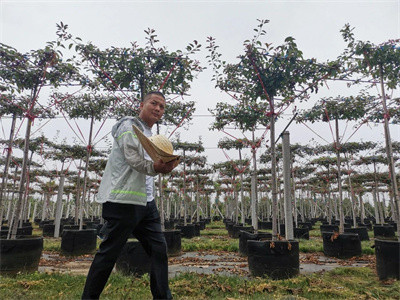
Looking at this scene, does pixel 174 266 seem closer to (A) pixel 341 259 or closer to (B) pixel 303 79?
(A) pixel 341 259

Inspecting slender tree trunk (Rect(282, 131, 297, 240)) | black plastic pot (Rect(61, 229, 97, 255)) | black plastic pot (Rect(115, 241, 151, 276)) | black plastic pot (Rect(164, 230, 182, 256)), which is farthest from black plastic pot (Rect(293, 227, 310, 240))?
black plastic pot (Rect(115, 241, 151, 276))

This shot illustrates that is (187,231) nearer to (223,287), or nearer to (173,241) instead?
(173,241)

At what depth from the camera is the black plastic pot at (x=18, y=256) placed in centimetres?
394

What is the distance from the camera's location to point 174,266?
201 inches

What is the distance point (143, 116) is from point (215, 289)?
2.18 metres

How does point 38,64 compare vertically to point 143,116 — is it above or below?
above

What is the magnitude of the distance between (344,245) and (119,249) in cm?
581

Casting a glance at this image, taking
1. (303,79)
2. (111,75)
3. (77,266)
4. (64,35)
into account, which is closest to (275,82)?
(303,79)

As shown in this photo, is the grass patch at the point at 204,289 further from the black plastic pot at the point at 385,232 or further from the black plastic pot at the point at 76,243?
the black plastic pot at the point at 385,232

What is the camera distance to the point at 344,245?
603 cm

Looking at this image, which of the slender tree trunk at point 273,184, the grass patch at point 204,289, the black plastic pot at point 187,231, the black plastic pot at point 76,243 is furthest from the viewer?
the black plastic pot at point 187,231

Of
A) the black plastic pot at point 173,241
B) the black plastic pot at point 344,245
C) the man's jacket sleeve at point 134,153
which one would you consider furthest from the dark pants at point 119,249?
the black plastic pot at point 344,245

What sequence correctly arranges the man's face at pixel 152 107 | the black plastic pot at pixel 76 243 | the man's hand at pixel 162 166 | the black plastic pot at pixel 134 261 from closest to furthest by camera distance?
the man's hand at pixel 162 166
the man's face at pixel 152 107
the black plastic pot at pixel 134 261
the black plastic pot at pixel 76 243

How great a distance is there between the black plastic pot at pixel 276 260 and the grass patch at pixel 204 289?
22 cm
